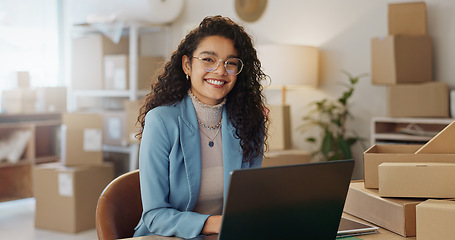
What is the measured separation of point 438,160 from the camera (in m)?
1.31

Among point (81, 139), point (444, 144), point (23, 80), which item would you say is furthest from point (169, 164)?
point (23, 80)

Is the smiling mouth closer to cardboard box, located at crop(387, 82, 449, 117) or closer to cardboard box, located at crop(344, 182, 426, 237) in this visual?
cardboard box, located at crop(344, 182, 426, 237)

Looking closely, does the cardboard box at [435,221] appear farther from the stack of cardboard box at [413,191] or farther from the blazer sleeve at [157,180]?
the blazer sleeve at [157,180]

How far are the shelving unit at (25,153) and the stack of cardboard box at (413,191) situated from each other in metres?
3.82

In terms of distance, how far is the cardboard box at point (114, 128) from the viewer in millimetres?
4333

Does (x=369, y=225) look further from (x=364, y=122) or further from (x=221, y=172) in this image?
(x=364, y=122)

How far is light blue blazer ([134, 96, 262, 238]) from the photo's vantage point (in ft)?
4.50

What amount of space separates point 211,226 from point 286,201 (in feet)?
1.07

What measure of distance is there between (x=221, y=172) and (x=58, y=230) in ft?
8.94

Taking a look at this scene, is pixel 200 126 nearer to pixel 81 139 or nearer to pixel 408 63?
pixel 408 63

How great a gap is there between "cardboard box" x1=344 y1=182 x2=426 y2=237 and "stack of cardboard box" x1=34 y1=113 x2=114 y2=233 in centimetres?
280

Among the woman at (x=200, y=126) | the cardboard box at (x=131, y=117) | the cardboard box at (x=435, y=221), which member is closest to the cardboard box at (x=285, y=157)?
the cardboard box at (x=131, y=117)

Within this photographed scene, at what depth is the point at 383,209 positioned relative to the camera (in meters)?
1.29

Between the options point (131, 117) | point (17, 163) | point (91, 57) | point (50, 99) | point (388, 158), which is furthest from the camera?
point (50, 99)
